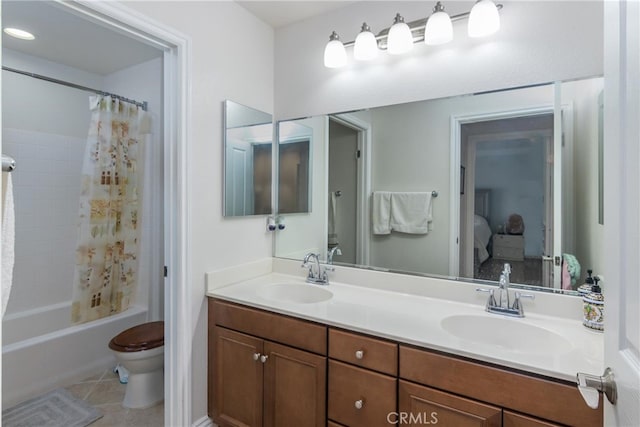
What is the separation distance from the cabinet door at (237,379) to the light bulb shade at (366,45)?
1.58 metres

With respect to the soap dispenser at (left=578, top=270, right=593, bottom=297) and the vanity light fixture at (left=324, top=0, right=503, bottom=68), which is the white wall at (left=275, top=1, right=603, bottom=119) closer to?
the vanity light fixture at (left=324, top=0, right=503, bottom=68)

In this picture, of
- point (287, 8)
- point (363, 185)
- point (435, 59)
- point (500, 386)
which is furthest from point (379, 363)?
point (287, 8)

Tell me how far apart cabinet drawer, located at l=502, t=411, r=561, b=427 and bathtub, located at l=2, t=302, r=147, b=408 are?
256 centimetres

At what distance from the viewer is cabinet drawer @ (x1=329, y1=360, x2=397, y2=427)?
4.04 feet

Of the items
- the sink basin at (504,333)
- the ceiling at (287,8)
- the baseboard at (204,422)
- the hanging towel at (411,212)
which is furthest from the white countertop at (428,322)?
the ceiling at (287,8)

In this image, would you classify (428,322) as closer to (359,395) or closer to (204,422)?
(359,395)

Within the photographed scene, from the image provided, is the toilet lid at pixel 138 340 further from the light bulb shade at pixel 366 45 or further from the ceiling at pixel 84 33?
the light bulb shade at pixel 366 45

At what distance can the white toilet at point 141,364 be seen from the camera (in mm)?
1950

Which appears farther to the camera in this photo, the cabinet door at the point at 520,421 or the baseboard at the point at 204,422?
the baseboard at the point at 204,422

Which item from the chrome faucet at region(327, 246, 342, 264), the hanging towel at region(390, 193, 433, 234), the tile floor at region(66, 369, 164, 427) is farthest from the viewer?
the chrome faucet at region(327, 246, 342, 264)

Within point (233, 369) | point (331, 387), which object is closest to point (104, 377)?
point (233, 369)

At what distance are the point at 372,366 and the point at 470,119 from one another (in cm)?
124

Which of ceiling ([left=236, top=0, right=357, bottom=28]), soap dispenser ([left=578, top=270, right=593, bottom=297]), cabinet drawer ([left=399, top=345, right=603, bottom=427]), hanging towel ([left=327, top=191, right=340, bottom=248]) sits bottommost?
cabinet drawer ([left=399, top=345, right=603, bottom=427])

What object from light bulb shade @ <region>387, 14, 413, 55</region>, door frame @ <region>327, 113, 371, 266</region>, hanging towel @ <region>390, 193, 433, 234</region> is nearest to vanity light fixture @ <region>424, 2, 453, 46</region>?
light bulb shade @ <region>387, 14, 413, 55</region>
